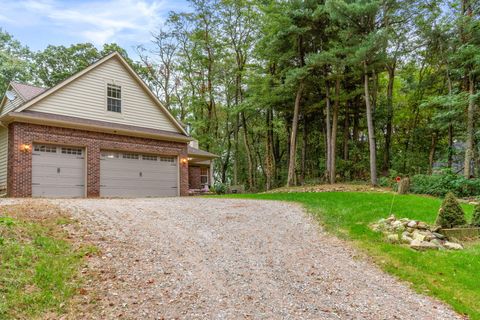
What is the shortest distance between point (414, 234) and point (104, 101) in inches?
488

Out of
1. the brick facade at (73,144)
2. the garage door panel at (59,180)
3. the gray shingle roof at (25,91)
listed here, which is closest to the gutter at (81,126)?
the brick facade at (73,144)

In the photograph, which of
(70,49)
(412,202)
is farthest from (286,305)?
(70,49)

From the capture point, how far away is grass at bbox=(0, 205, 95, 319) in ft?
11.8

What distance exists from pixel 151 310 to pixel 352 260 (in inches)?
137

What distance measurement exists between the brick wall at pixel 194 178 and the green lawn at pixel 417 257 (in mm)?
12284

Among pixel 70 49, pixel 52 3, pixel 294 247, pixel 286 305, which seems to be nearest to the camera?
pixel 286 305

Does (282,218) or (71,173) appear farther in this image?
(71,173)

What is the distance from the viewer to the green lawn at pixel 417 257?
437cm

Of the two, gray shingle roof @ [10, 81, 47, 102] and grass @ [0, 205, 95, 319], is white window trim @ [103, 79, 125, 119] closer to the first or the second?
gray shingle roof @ [10, 81, 47, 102]

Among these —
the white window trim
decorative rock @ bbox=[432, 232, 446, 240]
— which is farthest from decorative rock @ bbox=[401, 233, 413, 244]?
the white window trim

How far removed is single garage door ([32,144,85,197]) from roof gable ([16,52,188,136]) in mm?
1502

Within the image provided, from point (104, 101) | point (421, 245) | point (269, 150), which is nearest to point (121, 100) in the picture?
point (104, 101)

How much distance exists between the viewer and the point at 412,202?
9.77m

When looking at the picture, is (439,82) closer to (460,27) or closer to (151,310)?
(460,27)
